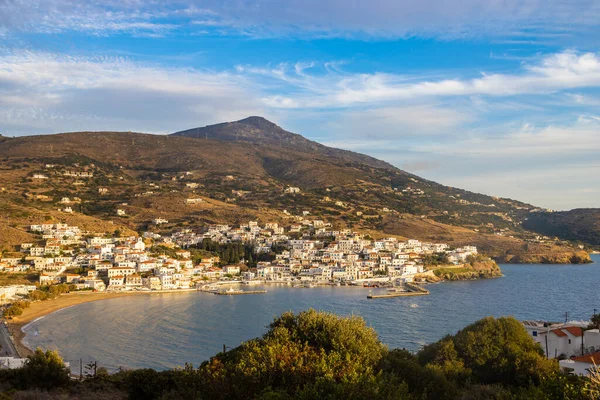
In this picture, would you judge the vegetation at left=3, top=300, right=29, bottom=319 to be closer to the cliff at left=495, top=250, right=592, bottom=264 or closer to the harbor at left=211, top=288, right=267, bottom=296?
the harbor at left=211, top=288, right=267, bottom=296

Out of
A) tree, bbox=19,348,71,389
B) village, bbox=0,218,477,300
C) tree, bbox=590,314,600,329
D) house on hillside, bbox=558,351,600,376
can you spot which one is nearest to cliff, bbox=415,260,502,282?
village, bbox=0,218,477,300

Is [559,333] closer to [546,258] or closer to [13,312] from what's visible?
[13,312]

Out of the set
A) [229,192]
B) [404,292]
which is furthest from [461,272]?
[229,192]

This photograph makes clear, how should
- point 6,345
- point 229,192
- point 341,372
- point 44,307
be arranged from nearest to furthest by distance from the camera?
point 341,372 → point 6,345 → point 44,307 → point 229,192

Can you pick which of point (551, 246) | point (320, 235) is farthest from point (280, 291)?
point (551, 246)

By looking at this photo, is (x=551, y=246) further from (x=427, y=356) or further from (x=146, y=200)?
(x=427, y=356)

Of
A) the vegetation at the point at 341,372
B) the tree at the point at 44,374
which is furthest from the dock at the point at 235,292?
the tree at the point at 44,374

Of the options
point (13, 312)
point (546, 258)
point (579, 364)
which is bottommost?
point (13, 312)
